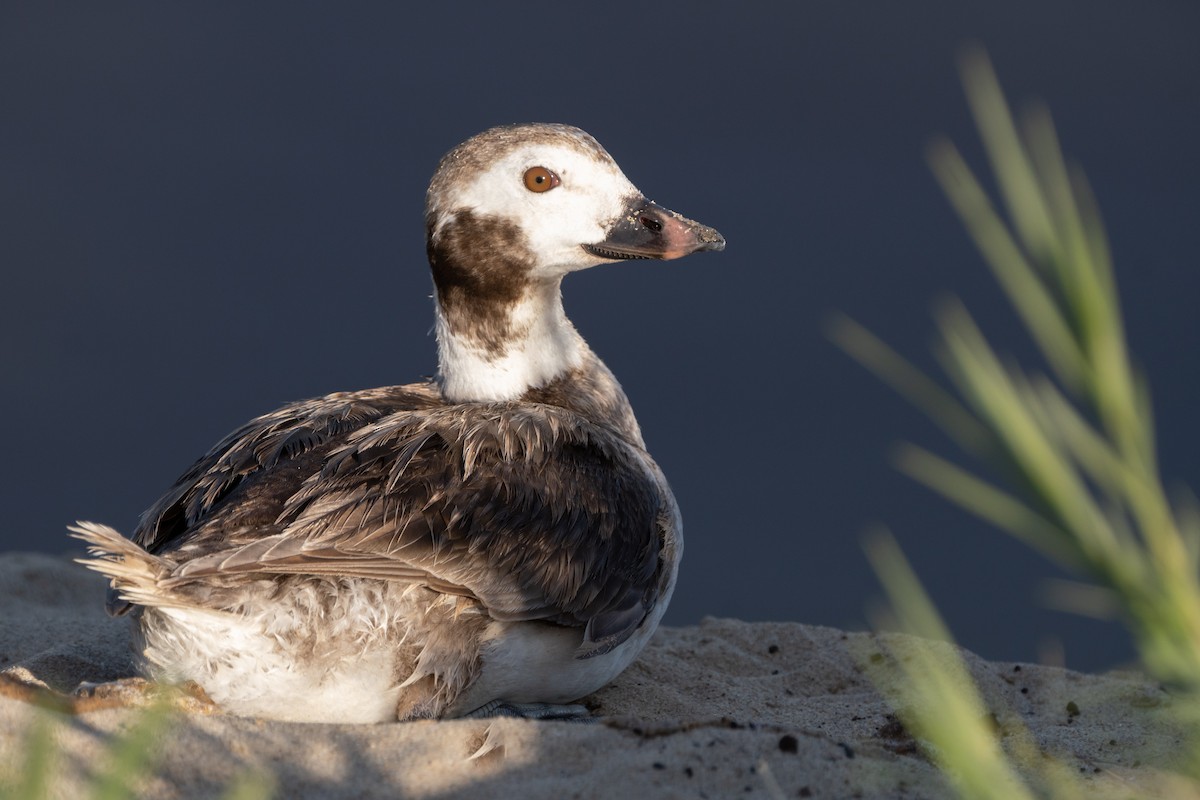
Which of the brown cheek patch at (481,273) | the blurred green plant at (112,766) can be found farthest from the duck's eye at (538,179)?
the blurred green plant at (112,766)

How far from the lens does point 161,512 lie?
471 cm

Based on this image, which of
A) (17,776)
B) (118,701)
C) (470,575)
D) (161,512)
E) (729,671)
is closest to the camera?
(17,776)

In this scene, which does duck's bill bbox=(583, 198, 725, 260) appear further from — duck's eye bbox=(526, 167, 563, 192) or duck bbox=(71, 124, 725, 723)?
duck's eye bbox=(526, 167, 563, 192)

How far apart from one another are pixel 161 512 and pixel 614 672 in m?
1.62

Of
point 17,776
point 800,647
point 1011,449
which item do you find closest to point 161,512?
point 17,776

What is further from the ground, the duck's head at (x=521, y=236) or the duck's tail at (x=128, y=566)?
the duck's head at (x=521, y=236)

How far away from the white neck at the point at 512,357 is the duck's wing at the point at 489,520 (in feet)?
1.22

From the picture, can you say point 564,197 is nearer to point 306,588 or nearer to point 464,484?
point 464,484

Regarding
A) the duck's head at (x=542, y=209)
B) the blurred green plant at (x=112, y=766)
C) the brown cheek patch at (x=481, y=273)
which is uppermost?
the duck's head at (x=542, y=209)

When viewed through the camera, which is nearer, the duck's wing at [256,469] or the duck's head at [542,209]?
the duck's wing at [256,469]

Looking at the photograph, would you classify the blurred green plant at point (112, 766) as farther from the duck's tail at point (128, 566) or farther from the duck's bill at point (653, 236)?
the duck's bill at point (653, 236)

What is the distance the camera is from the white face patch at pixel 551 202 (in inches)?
198

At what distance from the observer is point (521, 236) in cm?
504

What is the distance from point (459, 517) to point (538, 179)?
1.43 metres
